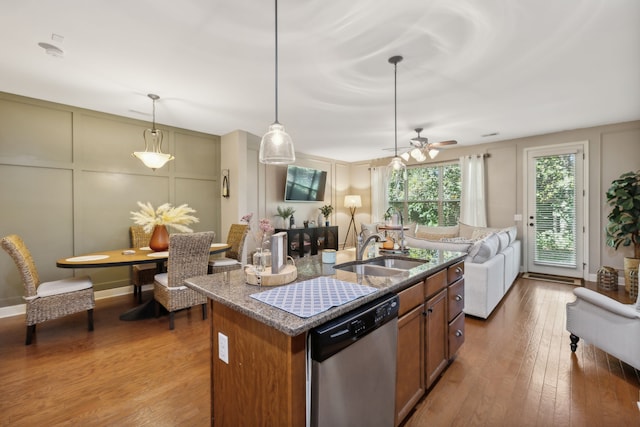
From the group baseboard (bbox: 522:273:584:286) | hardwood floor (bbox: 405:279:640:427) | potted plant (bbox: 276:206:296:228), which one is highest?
potted plant (bbox: 276:206:296:228)

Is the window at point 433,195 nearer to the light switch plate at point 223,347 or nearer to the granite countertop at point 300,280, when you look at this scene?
the granite countertop at point 300,280

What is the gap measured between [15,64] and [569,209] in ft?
24.9

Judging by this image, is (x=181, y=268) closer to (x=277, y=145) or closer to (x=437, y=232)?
(x=277, y=145)

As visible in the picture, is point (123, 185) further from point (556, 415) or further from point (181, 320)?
point (556, 415)

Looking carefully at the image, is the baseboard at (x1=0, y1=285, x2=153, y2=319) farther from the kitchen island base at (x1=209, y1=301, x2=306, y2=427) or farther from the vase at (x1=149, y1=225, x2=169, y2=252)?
the kitchen island base at (x1=209, y1=301, x2=306, y2=427)

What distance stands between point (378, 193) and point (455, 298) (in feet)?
17.1

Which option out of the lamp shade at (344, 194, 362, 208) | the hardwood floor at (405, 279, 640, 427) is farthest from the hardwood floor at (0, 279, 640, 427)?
the lamp shade at (344, 194, 362, 208)

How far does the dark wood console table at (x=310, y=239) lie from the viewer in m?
5.90

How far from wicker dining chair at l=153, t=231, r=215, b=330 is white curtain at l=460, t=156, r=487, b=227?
16.4 feet

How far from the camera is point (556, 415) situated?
5.75 feet

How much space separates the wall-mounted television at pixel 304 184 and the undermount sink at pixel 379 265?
156 inches

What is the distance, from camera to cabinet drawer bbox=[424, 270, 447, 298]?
6.02ft

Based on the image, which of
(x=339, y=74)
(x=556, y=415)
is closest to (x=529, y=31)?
(x=339, y=74)

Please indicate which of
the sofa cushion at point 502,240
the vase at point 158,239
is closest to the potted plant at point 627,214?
the sofa cushion at point 502,240
